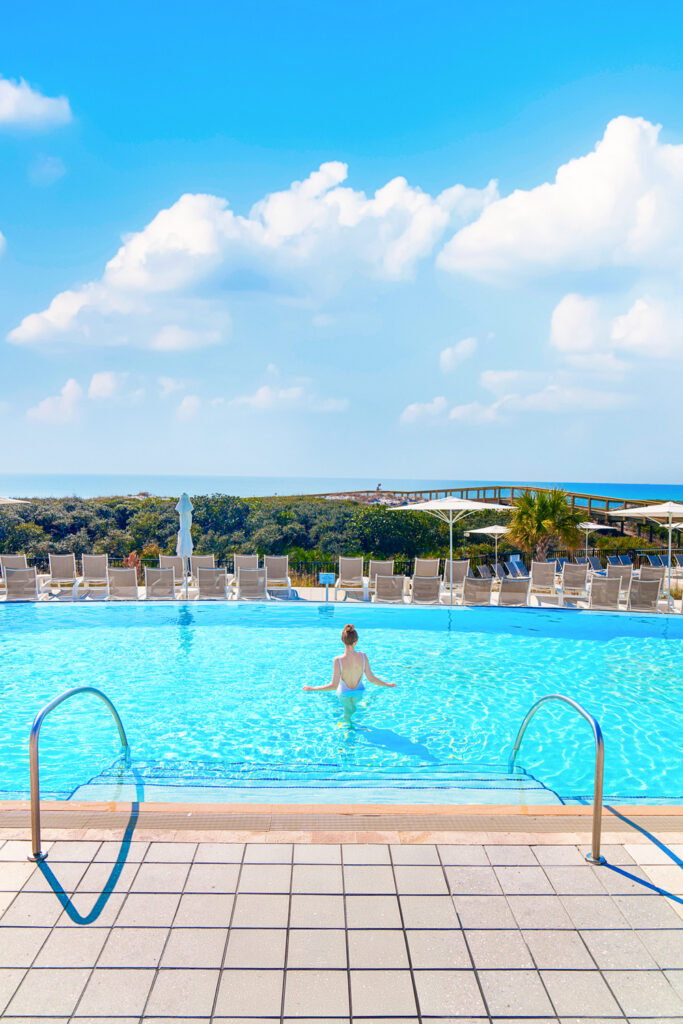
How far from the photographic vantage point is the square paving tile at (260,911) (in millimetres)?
2695

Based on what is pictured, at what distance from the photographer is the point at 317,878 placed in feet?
9.84

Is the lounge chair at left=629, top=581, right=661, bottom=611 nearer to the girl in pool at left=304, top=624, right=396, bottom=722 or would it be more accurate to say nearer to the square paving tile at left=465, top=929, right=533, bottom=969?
the girl in pool at left=304, top=624, right=396, bottom=722

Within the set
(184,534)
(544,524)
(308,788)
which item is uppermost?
(544,524)

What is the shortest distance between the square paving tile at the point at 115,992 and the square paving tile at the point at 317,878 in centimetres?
77

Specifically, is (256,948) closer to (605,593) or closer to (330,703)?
(330,703)

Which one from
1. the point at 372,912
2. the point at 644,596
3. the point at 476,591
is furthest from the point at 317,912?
the point at 644,596

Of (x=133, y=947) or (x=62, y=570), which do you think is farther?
(x=62, y=570)

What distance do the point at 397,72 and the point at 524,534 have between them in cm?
1287

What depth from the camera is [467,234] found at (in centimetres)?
1554

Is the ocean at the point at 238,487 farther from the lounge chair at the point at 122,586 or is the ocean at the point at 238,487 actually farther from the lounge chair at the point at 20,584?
the lounge chair at the point at 122,586

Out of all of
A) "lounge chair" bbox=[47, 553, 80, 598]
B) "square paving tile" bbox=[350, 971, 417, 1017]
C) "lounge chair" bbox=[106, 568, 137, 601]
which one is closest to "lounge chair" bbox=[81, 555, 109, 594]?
"lounge chair" bbox=[47, 553, 80, 598]

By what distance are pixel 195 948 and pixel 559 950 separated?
5.08 feet

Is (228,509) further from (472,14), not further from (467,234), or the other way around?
(472,14)

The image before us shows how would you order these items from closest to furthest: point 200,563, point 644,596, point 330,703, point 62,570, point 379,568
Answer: point 330,703, point 644,596, point 62,570, point 379,568, point 200,563
